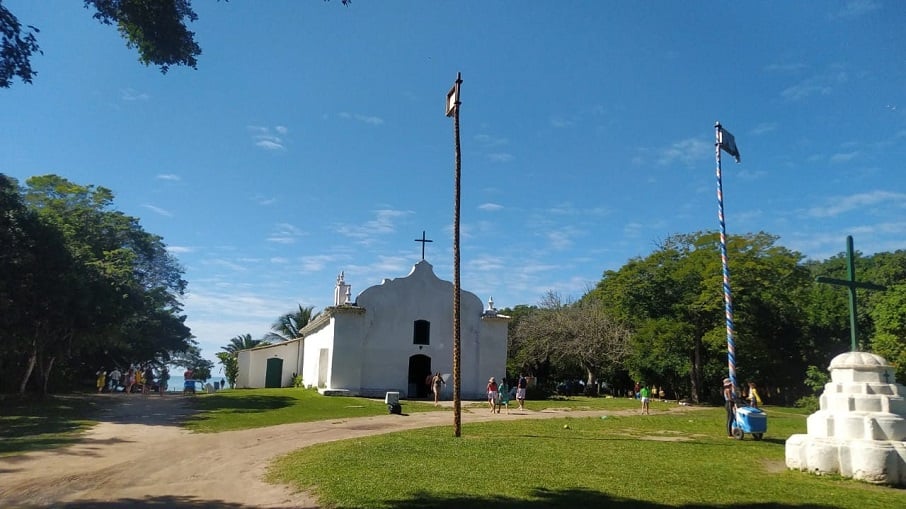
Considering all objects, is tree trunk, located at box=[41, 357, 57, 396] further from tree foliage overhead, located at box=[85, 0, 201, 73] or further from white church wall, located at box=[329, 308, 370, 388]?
tree foliage overhead, located at box=[85, 0, 201, 73]

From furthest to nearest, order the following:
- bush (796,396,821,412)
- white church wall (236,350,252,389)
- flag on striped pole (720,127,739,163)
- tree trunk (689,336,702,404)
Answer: white church wall (236,350,252,389) < tree trunk (689,336,702,404) < bush (796,396,821,412) < flag on striped pole (720,127,739,163)

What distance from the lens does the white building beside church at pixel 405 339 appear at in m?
31.9

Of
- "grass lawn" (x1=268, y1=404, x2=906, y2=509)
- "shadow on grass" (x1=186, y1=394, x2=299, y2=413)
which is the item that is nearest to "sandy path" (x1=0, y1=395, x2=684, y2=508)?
"grass lawn" (x1=268, y1=404, x2=906, y2=509)

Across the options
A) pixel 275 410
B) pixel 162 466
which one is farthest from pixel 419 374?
pixel 162 466

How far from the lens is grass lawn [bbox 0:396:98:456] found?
46.0 ft

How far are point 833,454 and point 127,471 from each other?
503 inches

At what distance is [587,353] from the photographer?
139 ft

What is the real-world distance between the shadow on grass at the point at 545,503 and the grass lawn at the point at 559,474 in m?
0.01

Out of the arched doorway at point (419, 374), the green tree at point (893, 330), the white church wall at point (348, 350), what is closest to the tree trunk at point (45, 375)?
the white church wall at point (348, 350)

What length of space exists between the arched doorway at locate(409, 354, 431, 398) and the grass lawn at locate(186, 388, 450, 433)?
455 centimetres

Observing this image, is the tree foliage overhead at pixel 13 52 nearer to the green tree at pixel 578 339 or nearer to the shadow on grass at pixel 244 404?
the shadow on grass at pixel 244 404

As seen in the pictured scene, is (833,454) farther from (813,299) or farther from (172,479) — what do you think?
(813,299)

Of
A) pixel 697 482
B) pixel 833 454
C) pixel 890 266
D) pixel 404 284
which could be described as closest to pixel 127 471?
pixel 697 482

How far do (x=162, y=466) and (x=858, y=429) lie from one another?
12821 millimetres
